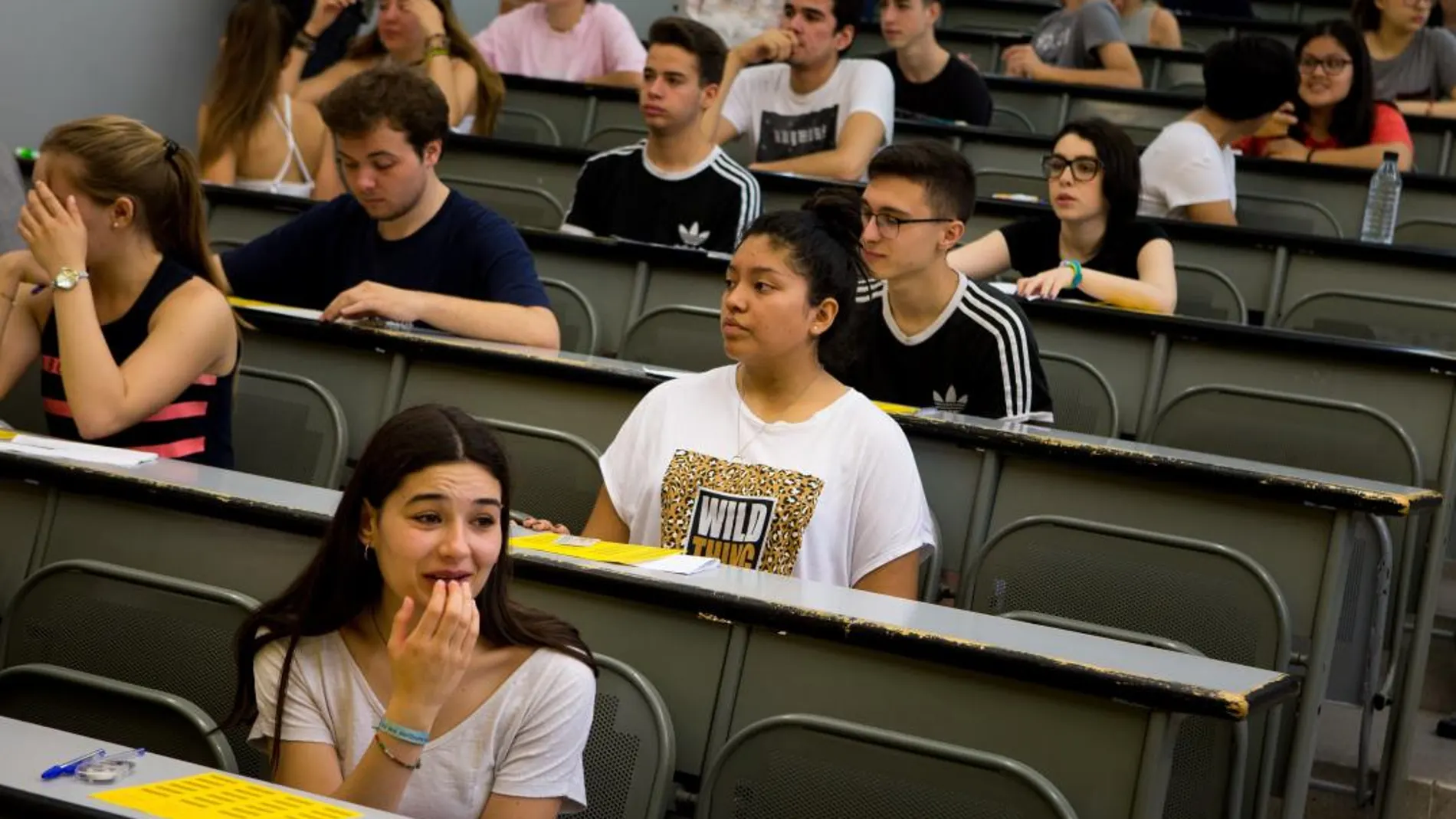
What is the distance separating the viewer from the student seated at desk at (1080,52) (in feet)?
24.7

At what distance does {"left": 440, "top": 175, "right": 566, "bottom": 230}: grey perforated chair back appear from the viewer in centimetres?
542

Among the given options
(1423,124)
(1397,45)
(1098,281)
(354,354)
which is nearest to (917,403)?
(1098,281)

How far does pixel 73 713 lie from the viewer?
7.27 feet

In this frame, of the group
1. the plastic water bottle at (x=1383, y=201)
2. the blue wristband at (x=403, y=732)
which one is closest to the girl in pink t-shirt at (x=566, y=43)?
the plastic water bottle at (x=1383, y=201)

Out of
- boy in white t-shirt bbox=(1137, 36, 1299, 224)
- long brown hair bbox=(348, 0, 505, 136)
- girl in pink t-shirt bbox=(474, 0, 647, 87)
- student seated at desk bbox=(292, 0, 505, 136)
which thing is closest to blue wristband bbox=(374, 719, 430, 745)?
boy in white t-shirt bbox=(1137, 36, 1299, 224)

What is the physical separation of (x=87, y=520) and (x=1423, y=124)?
527cm

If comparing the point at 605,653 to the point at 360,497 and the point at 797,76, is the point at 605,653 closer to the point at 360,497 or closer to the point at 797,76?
the point at 360,497

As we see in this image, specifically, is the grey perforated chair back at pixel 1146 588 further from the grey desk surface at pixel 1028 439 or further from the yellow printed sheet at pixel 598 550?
the yellow printed sheet at pixel 598 550

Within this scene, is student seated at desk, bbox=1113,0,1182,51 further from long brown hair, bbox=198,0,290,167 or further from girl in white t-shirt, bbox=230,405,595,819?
girl in white t-shirt, bbox=230,405,595,819

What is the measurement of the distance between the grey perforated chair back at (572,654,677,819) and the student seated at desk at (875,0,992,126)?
14.7ft

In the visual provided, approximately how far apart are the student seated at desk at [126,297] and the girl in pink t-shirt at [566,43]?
160 inches

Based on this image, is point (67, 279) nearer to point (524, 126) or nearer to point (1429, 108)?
point (524, 126)

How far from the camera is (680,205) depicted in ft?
16.1

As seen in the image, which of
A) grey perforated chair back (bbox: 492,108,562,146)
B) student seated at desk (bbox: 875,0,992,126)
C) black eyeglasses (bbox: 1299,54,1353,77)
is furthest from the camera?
grey perforated chair back (bbox: 492,108,562,146)
